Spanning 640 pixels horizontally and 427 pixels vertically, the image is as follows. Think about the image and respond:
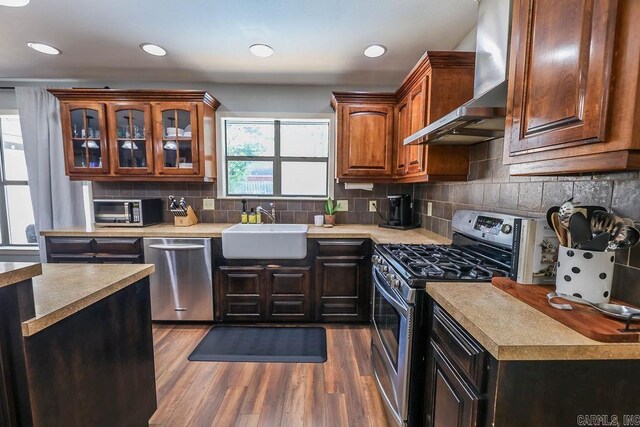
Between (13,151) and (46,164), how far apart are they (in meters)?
0.67

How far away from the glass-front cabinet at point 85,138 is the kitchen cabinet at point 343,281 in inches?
89.5

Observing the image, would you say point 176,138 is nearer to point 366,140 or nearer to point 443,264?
point 366,140

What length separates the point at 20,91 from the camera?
9.34ft

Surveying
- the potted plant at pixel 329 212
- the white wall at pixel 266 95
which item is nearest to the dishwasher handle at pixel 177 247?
the potted plant at pixel 329 212

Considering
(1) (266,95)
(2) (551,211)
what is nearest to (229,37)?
(1) (266,95)

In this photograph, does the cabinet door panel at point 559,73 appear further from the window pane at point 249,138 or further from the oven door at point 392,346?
the window pane at point 249,138

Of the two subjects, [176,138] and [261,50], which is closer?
[261,50]

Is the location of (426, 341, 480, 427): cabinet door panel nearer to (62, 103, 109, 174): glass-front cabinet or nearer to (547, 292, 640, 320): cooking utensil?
(547, 292, 640, 320): cooking utensil

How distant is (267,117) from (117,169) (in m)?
1.54

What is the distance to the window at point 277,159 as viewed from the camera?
10.3 feet

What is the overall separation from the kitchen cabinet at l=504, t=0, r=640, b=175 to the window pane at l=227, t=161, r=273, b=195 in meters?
2.44

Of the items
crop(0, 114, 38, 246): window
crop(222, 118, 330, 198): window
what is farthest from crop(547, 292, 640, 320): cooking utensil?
crop(0, 114, 38, 246): window

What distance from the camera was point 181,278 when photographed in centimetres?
254

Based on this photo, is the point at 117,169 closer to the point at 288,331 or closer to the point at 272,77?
the point at 272,77
